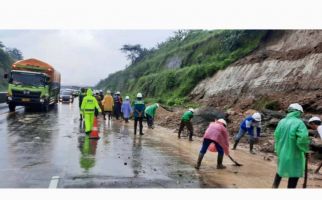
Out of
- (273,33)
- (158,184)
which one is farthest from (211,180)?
(273,33)

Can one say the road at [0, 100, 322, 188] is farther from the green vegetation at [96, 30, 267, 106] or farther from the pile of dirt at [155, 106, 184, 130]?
the green vegetation at [96, 30, 267, 106]

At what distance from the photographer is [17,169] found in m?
9.61

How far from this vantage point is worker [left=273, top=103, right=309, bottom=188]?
7.55 m

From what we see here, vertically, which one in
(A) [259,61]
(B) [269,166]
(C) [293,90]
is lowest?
(B) [269,166]

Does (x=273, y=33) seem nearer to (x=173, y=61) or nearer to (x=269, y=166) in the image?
(x=269, y=166)

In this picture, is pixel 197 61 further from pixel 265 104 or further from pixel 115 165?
pixel 115 165

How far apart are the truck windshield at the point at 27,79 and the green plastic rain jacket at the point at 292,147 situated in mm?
22518

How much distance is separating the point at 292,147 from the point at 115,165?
461cm

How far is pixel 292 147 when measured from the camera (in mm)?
7742

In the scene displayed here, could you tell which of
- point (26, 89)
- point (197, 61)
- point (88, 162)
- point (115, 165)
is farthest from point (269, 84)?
point (197, 61)

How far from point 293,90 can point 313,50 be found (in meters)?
2.97

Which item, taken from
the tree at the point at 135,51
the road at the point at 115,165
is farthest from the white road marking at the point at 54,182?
the tree at the point at 135,51

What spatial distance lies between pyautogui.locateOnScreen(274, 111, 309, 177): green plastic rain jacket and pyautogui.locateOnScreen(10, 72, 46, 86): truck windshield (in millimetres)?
22518

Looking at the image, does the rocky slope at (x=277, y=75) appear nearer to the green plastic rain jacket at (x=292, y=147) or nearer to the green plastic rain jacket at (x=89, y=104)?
the green plastic rain jacket at (x=89, y=104)
